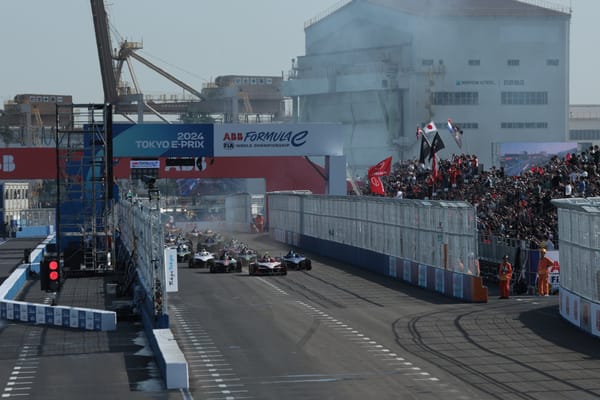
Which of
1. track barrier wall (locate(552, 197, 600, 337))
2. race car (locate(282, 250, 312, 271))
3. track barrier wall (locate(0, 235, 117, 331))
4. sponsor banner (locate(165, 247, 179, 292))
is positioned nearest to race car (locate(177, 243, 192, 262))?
race car (locate(282, 250, 312, 271))

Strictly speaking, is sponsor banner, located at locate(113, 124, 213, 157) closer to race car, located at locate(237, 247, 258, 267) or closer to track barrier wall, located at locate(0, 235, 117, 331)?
race car, located at locate(237, 247, 258, 267)

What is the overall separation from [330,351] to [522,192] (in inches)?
1013

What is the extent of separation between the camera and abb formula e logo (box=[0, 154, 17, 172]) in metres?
65.7

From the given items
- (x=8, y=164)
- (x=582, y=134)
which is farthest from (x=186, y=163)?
(x=582, y=134)

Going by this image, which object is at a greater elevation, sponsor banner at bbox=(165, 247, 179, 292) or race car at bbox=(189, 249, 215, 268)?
sponsor banner at bbox=(165, 247, 179, 292)

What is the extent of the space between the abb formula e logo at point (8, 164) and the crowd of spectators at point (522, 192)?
22671 millimetres

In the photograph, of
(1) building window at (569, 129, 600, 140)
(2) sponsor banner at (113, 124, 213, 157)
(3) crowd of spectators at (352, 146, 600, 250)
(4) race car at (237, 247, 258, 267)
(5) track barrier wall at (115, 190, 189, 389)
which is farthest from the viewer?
(1) building window at (569, 129, 600, 140)

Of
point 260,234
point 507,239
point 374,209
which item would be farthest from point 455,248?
point 260,234

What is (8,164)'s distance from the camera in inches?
2591

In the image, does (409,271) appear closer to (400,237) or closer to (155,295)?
(400,237)

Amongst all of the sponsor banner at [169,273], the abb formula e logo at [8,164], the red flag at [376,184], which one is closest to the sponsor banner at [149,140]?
the abb formula e logo at [8,164]

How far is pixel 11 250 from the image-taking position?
7131 cm

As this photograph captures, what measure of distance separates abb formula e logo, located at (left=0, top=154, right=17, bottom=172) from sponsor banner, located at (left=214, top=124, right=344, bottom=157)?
38.1ft

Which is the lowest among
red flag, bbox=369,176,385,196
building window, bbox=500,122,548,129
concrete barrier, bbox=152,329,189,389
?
concrete barrier, bbox=152,329,189,389
